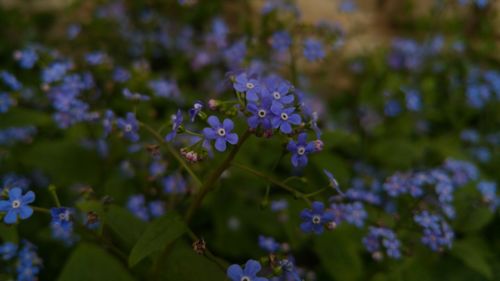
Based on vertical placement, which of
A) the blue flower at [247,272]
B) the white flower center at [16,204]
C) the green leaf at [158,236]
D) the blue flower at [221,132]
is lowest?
the white flower center at [16,204]

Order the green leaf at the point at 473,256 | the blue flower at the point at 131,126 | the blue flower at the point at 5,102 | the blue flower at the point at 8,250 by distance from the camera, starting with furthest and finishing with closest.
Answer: the blue flower at the point at 5,102
the green leaf at the point at 473,256
the blue flower at the point at 8,250
the blue flower at the point at 131,126

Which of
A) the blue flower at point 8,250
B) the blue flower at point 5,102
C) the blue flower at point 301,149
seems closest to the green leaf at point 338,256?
the blue flower at point 301,149

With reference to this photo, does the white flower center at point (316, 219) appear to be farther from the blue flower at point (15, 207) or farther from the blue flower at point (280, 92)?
the blue flower at point (15, 207)

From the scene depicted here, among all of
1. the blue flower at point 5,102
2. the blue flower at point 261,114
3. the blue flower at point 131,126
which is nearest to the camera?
the blue flower at point 261,114

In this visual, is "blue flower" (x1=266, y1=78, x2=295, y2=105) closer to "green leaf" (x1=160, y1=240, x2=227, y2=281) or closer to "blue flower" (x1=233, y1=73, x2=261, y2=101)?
"blue flower" (x1=233, y1=73, x2=261, y2=101)

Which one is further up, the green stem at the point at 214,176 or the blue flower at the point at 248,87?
the blue flower at the point at 248,87

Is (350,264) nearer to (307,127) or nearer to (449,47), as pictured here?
(307,127)

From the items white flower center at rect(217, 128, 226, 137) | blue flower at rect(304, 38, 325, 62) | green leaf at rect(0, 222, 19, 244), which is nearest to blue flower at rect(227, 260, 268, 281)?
white flower center at rect(217, 128, 226, 137)

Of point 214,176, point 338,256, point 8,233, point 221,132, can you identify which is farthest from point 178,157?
point 338,256
